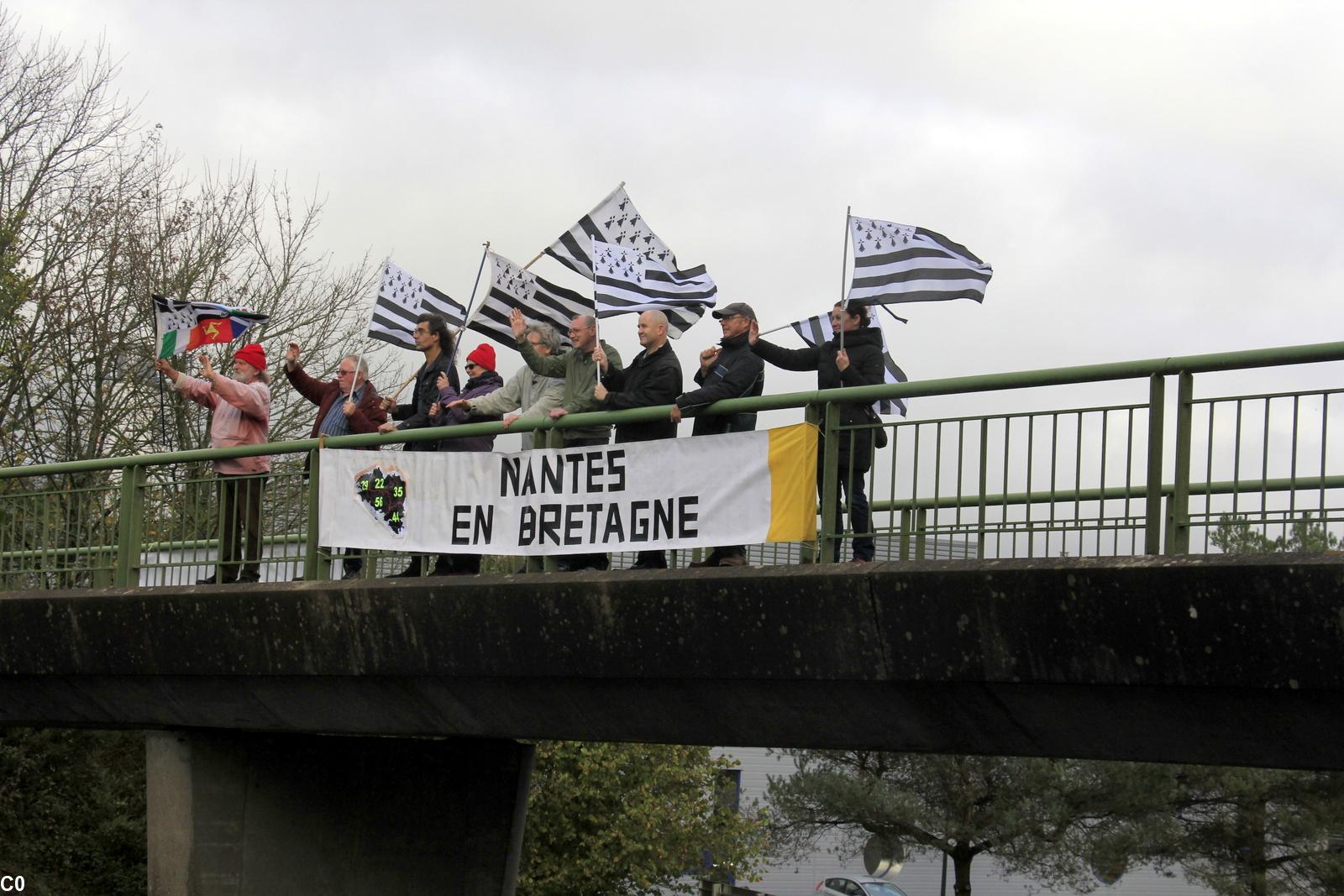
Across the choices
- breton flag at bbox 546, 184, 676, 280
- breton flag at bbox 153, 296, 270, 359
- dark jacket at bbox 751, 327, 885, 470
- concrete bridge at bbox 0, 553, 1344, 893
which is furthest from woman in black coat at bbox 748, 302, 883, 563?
breton flag at bbox 153, 296, 270, 359

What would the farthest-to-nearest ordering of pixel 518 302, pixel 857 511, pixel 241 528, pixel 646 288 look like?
1. pixel 241 528
2. pixel 518 302
3. pixel 646 288
4. pixel 857 511

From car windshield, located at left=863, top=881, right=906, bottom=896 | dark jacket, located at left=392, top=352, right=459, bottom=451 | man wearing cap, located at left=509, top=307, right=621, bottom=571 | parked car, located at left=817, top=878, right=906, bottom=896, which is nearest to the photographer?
man wearing cap, located at left=509, top=307, right=621, bottom=571

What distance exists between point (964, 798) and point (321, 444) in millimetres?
24288

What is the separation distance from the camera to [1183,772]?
100 feet

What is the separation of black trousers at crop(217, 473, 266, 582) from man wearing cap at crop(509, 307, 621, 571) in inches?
98.5

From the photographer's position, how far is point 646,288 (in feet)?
36.4

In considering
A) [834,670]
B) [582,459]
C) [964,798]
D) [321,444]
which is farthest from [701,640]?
[964,798]

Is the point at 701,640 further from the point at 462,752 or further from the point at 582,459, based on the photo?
the point at 462,752

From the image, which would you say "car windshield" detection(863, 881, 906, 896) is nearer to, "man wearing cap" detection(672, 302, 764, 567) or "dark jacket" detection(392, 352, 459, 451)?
"dark jacket" detection(392, 352, 459, 451)

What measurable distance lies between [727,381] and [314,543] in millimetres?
3330

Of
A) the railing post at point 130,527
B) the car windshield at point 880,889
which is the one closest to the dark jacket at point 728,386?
the railing post at point 130,527

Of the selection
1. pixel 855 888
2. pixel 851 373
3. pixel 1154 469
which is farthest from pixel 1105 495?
pixel 855 888

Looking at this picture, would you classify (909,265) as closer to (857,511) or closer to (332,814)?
(857,511)

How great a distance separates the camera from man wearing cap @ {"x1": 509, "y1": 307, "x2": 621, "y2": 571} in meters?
10.8
